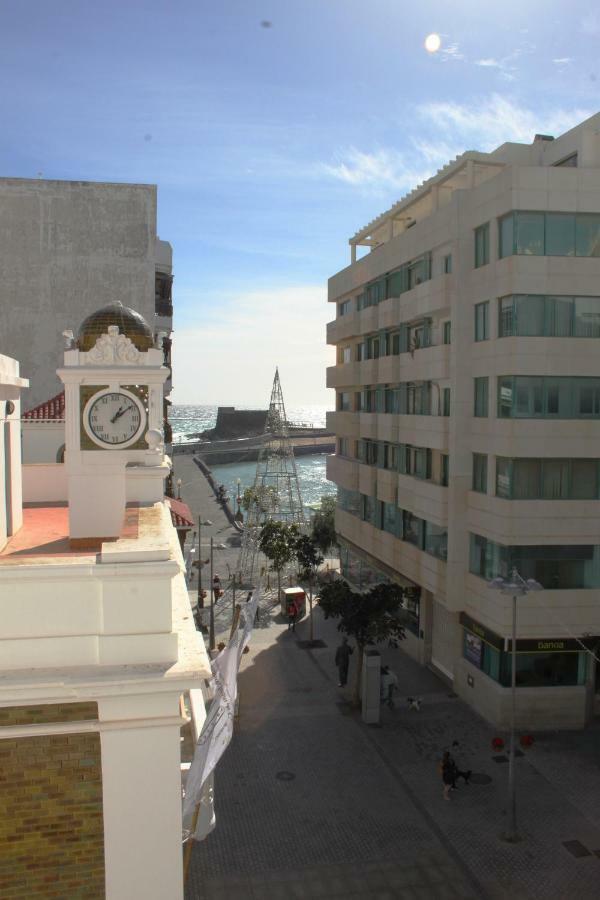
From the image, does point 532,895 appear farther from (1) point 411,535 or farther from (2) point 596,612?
(1) point 411,535

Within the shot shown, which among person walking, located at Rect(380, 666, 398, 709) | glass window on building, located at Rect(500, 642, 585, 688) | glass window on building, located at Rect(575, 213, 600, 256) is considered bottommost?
person walking, located at Rect(380, 666, 398, 709)

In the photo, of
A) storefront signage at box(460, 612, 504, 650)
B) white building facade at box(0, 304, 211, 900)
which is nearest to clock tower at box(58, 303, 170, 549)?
white building facade at box(0, 304, 211, 900)

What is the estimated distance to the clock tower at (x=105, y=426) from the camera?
11195 mm

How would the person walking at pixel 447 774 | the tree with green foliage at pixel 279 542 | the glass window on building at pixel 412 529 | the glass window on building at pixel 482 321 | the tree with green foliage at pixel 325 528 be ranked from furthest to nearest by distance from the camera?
the tree with green foliage at pixel 325 528 → the tree with green foliage at pixel 279 542 → the glass window on building at pixel 412 529 → the glass window on building at pixel 482 321 → the person walking at pixel 447 774

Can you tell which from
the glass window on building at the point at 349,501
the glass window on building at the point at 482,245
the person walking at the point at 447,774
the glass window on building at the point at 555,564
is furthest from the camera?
the glass window on building at the point at 349,501

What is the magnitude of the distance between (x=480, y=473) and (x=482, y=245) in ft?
24.8

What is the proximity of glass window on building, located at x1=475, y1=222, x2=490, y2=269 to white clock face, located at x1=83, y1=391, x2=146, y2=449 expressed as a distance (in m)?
16.1

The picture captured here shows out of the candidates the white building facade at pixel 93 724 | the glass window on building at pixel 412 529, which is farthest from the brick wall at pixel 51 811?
the glass window on building at pixel 412 529

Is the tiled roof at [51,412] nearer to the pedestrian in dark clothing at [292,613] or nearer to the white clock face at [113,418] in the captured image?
the pedestrian in dark clothing at [292,613]

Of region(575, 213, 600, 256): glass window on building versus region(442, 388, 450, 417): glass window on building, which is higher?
region(575, 213, 600, 256): glass window on building

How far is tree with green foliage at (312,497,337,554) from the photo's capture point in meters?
41.8

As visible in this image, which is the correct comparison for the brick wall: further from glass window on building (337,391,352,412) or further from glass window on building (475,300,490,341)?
glass window on building (337,391,352,412)

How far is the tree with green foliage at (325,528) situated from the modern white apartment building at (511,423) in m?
12.8

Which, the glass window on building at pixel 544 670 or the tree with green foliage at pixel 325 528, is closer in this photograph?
the glass window on building at pixel 544 670
